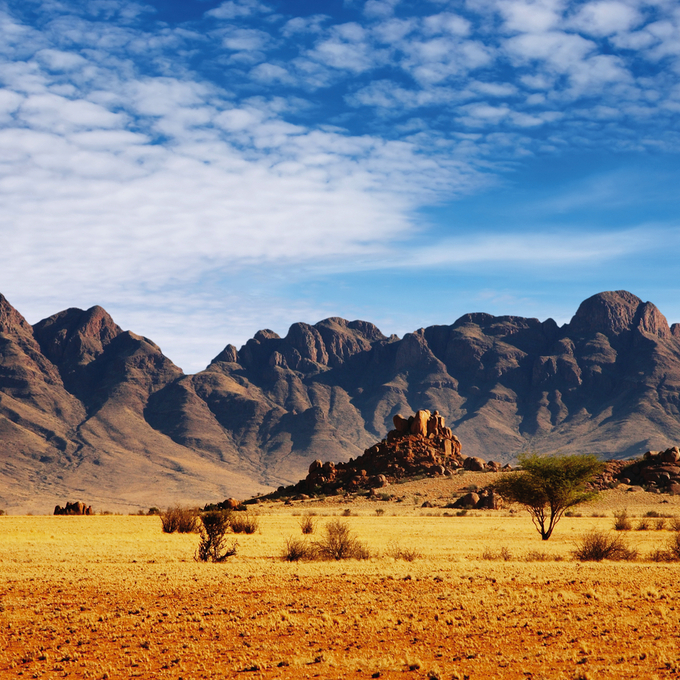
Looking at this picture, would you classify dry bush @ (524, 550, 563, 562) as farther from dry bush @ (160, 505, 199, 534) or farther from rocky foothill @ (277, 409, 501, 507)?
rocky foothill @ (277, 409, 501, 507)

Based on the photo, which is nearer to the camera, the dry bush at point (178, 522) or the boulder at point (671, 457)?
the dry bush at point (178, 522)

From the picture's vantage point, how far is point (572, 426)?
616 feet

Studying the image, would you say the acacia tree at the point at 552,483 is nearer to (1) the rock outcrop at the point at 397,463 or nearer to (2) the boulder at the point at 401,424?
(1) the rock outcrop at the point at 397,463

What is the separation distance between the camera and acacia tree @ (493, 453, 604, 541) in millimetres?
38312

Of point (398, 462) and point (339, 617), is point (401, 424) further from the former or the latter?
point (339, 617)

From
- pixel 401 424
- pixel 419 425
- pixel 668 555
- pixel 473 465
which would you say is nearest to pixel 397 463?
pixel 419 425

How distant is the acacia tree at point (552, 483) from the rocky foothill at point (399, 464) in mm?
38984

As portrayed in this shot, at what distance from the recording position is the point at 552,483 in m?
38.4

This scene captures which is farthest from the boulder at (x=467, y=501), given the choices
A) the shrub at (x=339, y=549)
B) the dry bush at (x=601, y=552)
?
the shrub at (x=339, y=549)

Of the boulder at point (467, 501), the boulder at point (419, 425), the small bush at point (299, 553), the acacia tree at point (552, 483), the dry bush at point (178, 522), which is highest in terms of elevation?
the boulder at point (419, 425)

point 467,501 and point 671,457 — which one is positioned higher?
point 671,457

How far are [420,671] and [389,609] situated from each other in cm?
431

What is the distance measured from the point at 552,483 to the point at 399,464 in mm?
50175

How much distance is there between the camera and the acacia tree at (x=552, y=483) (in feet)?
126
